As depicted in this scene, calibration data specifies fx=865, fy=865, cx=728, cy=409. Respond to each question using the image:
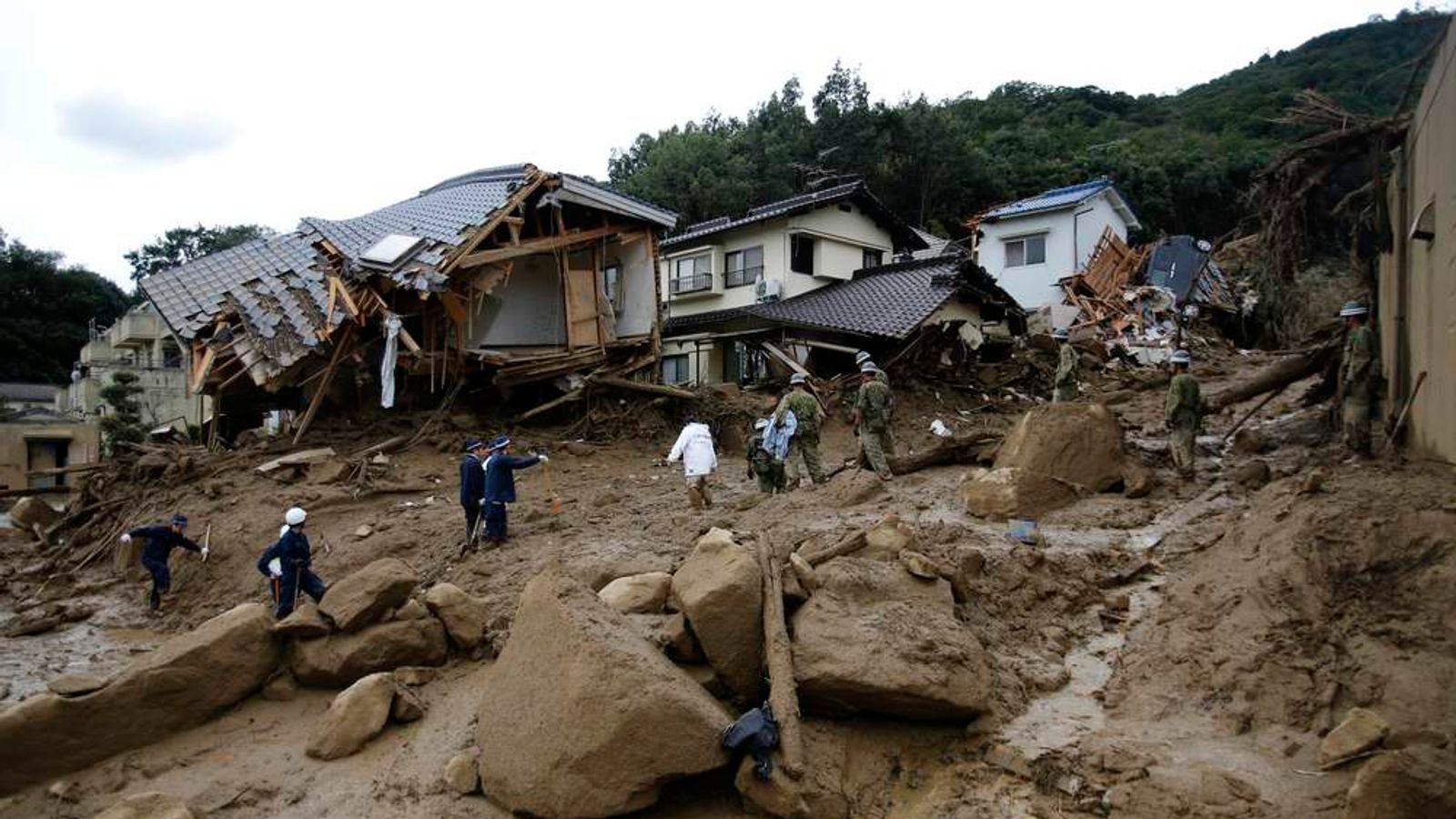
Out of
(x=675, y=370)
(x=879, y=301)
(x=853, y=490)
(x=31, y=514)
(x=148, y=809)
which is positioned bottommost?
(x=148, y=809)

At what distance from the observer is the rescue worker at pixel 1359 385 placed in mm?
8312

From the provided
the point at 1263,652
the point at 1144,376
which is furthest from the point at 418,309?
the point at 1144,376

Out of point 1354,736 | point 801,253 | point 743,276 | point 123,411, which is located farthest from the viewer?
point 123,411

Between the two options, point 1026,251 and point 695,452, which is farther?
point 1026,251

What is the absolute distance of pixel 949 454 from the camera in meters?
11.0

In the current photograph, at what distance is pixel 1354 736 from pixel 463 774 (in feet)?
16.9

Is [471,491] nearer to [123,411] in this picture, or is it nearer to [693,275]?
[693,275]

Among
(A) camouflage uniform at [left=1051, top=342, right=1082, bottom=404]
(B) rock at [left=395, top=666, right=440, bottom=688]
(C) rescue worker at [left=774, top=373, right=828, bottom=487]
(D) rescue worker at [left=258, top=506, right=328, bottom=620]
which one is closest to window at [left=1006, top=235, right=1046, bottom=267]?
(A) camouflage uniform at [left=1051, top=342, right=1082, bottom=404]

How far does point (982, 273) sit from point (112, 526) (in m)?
18.9

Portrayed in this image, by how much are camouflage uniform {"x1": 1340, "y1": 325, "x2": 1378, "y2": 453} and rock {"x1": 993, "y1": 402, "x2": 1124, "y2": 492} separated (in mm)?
2115

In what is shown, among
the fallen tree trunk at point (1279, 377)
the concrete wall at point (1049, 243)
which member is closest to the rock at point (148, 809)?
the fallen tree trunk at point (1279, 377)

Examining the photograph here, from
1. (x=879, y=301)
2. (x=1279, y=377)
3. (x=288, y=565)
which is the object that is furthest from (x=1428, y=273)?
(x=879, y=301)

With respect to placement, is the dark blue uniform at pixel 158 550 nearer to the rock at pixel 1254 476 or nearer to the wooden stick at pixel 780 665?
the wooden stick at pixel 780 665

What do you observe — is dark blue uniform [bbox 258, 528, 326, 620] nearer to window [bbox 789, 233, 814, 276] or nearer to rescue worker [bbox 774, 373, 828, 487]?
rescue worker [bbox 774, 373, 828, 487]
